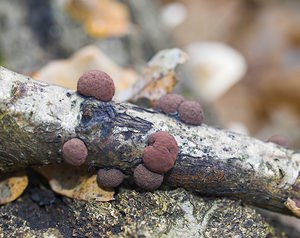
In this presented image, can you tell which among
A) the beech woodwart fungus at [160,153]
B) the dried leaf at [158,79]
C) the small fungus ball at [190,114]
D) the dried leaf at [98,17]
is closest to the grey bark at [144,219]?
the beech woodwart fungus at [160,153]

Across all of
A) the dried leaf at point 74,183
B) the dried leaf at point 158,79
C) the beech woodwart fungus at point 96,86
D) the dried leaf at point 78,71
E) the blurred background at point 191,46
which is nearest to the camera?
the beech woodwart fungus at point 96,86

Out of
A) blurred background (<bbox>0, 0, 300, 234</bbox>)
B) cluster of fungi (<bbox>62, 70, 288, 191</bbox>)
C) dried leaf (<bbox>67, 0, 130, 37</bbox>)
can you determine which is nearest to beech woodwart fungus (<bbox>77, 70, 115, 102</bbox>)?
cluster of fungi (<bbox>62, 70, 288, 191</bbox>)

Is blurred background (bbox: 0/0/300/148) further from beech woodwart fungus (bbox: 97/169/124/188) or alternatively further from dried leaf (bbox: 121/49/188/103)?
beech woodwart fungus (bbox: 97/169/124/188)

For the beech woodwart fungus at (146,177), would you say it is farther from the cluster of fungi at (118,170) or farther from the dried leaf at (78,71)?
the dried leaf at (78,71)

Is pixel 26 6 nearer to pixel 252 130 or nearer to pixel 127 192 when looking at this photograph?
pixel 127 192

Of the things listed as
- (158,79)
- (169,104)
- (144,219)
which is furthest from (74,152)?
(158,79)

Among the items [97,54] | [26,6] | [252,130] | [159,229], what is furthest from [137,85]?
[252,130]

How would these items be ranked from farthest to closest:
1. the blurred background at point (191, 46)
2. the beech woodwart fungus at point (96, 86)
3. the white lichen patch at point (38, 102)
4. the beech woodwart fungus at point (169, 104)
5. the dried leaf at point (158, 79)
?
the blurred background at point (191, 46)
the dried leaf at point (158, 79)
the beech woodwart fungus at point (169, 104)
the beech woodwart fungus at point (96, 86)
the white lichen patch at point (38, 102)
